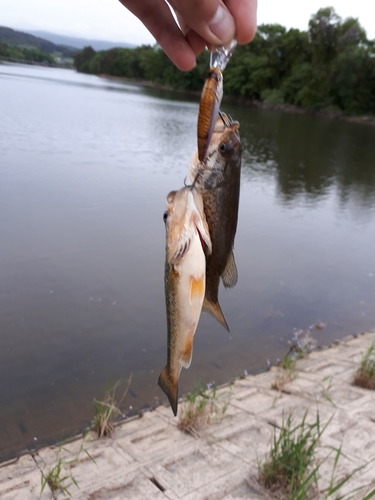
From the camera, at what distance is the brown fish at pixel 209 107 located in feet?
5.19

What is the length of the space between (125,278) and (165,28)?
6.74 metres

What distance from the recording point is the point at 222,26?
167 centimetres

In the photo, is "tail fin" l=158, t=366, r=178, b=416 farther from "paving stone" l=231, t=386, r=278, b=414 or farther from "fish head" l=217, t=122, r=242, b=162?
"paving stone" l=231, t=386, r=278, b=414

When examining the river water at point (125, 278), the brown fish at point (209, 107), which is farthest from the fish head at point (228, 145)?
the river water at point (125, 278)

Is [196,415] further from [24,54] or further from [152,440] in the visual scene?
[24,54]

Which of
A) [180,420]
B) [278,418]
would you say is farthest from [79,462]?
[278,418]

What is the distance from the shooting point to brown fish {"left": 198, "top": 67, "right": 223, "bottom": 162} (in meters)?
1.58

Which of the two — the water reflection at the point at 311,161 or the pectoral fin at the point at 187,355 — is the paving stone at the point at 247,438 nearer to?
the pectoral fin at the point at 187,355

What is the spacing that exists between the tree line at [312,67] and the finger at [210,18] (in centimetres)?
5243

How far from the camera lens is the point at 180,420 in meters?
4.51

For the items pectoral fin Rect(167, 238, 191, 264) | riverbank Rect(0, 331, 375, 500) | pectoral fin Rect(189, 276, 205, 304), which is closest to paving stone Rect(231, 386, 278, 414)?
riverbank Rect(0, 331, 375, 500)

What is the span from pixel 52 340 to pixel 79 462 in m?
3.00

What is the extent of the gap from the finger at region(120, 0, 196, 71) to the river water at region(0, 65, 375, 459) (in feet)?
13.7

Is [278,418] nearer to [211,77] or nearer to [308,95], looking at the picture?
[211,77]
